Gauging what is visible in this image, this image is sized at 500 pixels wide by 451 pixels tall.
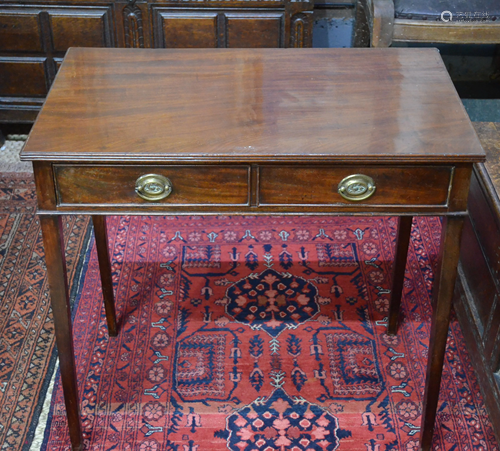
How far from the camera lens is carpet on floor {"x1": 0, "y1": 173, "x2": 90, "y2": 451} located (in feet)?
8.66

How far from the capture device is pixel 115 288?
3.21m

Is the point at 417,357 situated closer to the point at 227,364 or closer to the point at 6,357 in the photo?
the point at 227,364

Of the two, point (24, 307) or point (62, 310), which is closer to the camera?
point (62, 310)

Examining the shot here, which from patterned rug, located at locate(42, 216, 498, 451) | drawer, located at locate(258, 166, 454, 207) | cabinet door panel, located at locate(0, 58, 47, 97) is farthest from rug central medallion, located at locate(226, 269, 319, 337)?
cabinet door panel, located at locate(0, 58, 47, 97)

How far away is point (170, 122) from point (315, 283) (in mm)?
1356

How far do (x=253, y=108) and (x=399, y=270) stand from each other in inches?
39.9

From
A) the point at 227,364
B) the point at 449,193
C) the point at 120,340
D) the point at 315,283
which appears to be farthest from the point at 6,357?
the point at 449,193

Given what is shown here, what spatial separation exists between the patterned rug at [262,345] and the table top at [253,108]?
3.58ft

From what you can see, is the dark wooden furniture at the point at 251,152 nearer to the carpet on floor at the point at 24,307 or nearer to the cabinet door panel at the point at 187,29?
the carpet on floor at the point at 24,307

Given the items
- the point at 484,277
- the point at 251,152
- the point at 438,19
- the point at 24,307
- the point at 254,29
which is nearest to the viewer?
the point at 251,152

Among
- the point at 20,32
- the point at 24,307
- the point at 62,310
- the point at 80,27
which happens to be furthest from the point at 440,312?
the point at 20,32

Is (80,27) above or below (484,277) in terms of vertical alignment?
above

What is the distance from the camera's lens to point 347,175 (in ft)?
6.60

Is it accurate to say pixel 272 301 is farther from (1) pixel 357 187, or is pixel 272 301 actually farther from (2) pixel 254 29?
(2) pixel 254 29
